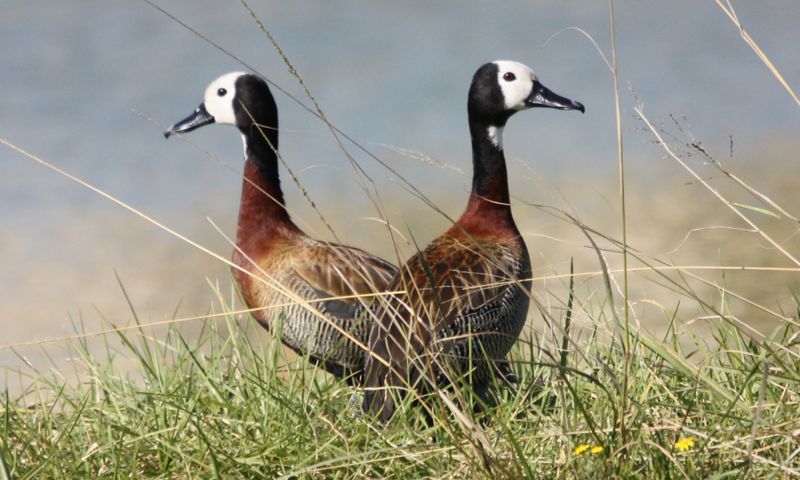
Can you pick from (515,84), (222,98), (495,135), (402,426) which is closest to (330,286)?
(495,135)

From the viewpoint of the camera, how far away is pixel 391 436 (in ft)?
10.1

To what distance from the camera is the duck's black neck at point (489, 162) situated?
17.0ft

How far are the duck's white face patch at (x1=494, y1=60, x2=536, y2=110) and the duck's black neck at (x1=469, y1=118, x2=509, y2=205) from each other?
0.38 ft

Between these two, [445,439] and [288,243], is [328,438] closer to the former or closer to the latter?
[445,439]

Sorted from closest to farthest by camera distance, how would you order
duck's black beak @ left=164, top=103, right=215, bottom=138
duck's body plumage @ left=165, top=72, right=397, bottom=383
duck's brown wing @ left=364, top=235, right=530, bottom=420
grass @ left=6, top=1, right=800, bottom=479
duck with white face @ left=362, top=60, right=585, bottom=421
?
grass @ left=6, top=1, right=800, bottom=479 < duck with white face @ left=362, top=60, right=585, bottom=421 < duck's brown wing @ left=364, top=235, right=530, bottom=420 < duck's body plumage @ left=165, top=72, right=397, bottom=383 < duck's black beak @ left=164, top=103, right=215, bottom=138

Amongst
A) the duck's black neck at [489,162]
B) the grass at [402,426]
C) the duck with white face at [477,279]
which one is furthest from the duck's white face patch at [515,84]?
the grass at [402,426]

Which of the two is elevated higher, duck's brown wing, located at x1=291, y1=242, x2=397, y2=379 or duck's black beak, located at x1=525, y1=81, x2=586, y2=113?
duck's black beak, located at x1=525, y1=81, x2=586, y2=113

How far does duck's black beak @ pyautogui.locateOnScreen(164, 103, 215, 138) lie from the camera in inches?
252

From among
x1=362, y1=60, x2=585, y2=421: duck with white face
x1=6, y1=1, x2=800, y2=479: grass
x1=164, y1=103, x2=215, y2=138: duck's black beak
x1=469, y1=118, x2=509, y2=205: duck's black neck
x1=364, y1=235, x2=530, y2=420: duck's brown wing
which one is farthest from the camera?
x1=164, y1=103, x2=215, y2=138: duck's black beak

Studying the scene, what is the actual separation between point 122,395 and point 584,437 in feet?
5.28

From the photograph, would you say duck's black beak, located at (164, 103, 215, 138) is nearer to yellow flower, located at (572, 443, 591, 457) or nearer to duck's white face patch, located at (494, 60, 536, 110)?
duck's white face patch, located at (494, 60, 536, 110)

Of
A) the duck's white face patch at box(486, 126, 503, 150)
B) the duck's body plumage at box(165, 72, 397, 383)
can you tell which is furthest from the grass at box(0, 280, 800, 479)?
the duck's white face patch at box(486, 126, 503, 150)

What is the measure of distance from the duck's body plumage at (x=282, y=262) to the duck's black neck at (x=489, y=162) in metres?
0.65

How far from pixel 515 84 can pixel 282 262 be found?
146 centimetres
